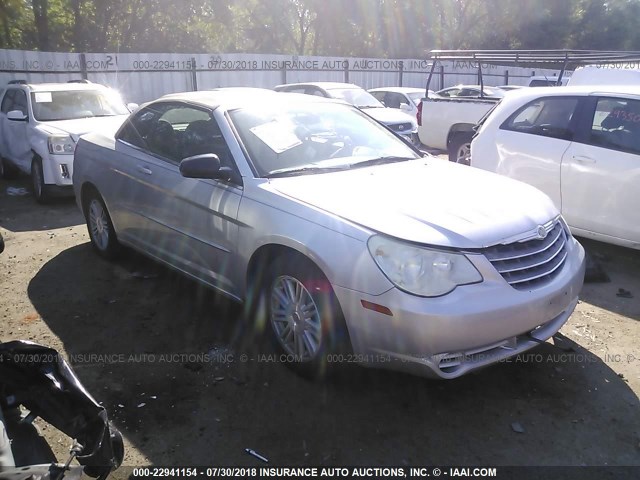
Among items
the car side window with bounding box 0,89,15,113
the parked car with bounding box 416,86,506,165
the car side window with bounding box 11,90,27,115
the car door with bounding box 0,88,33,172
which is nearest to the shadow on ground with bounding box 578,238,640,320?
the parked car with bounding box 416,86,506,165

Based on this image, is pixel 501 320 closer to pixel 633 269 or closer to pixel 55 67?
pixel 633 269

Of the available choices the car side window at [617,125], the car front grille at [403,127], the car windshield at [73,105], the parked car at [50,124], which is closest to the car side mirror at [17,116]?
the parked car at [50,124]

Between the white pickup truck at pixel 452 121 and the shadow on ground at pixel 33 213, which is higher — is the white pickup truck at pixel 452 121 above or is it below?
above

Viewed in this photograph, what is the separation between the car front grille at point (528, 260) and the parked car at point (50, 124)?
6.33m

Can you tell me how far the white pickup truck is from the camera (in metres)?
9.34

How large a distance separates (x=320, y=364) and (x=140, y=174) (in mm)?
2433

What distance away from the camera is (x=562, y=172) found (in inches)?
224

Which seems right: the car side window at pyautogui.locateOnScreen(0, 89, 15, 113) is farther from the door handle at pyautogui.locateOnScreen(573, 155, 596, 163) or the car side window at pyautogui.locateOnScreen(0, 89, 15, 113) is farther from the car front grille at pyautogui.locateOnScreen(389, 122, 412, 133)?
the door handle at pyautogui.locateOnScreen(573, 155, 596, 163)

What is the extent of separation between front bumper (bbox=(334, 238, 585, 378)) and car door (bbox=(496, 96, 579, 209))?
2974 mm

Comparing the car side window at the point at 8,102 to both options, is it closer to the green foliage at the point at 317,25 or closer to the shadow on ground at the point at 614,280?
the shadow on ground at the point at 614,280

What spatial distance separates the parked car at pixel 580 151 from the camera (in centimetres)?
524

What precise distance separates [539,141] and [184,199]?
150 inches

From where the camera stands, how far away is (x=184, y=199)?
4.22 metres

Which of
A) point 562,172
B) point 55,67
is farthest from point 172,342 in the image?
point 55,67
